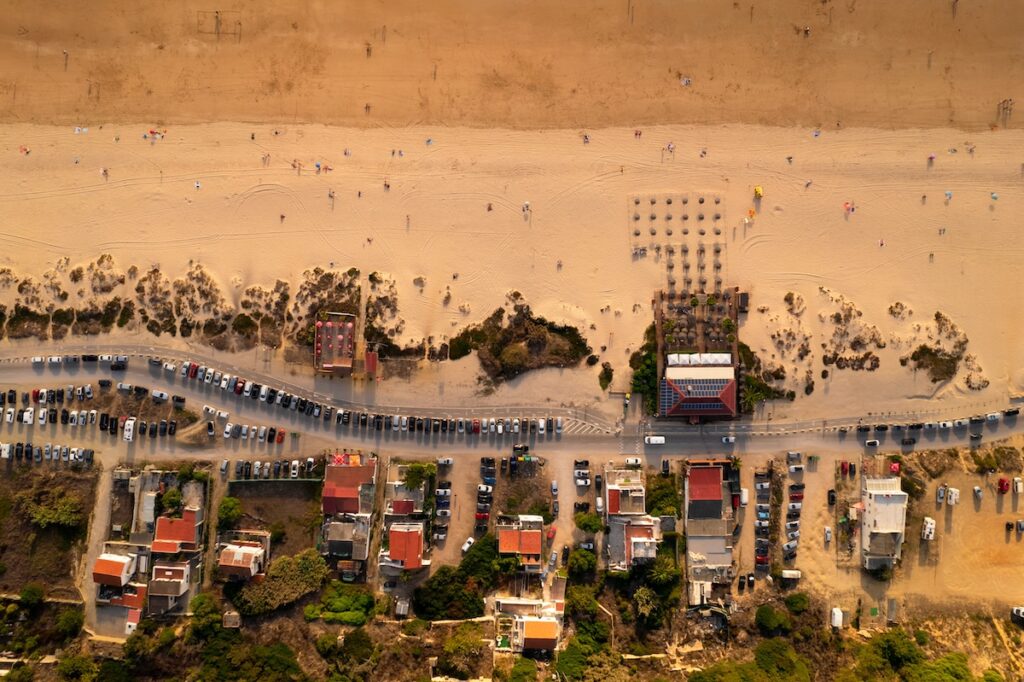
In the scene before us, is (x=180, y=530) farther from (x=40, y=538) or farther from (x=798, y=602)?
(x=798, y=602)

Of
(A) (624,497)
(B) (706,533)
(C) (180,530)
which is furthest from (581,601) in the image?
(C) (180,530)

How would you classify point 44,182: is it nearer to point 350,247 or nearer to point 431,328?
point 350,247

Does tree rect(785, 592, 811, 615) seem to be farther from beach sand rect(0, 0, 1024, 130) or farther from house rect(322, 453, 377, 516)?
beach sand rect(0, 0, 1024, 130)

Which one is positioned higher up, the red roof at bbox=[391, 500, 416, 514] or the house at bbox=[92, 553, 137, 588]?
the red roof at bbox=[391, 500, 416, 514]

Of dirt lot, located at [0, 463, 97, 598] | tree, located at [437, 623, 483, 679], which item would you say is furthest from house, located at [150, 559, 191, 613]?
tree, located at [437, 623, 483, 679]

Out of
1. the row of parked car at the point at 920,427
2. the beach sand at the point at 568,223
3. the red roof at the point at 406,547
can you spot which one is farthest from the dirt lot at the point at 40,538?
the row of parked car at the point at 920,427

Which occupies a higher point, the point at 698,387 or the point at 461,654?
the point at 698,387

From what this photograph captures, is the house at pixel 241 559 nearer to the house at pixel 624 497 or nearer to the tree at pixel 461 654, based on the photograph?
the tree at pixel 461 654
